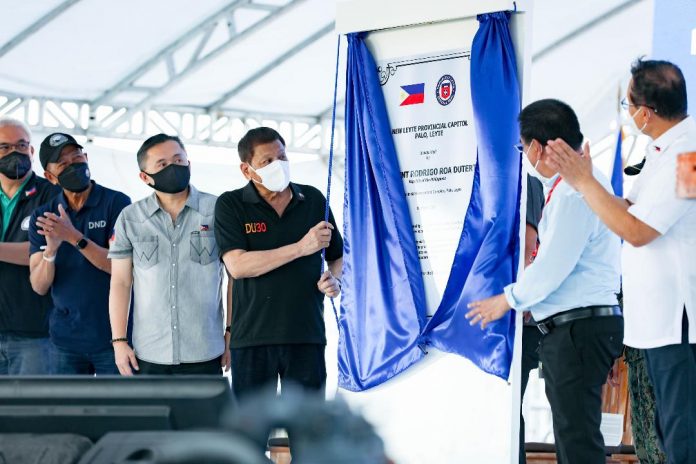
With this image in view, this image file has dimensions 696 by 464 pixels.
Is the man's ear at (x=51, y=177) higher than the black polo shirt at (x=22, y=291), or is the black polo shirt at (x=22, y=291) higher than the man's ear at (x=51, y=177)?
the man's ear at (x=51, y=177)

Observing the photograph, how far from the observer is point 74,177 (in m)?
4.14

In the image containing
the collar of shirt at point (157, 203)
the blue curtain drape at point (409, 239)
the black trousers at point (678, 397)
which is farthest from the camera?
the collar of shirt at point (157, 203)

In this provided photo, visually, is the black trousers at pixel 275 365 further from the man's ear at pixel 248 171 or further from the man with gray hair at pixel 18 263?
the man with gray hair at pixel 18 263

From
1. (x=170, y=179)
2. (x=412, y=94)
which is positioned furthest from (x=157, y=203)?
(x=412, y=94)

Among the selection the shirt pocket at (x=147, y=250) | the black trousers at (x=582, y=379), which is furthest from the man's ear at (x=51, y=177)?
the black trousers at (x=582, y=379)

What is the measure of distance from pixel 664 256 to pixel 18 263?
2.73 metres

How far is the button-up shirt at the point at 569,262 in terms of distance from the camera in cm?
305

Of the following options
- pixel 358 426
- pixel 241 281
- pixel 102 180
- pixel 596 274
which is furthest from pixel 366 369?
pixel 102 180

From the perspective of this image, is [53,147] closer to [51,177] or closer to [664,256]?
[51,177]

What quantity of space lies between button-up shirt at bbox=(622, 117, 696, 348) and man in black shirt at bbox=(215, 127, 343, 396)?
1206mm

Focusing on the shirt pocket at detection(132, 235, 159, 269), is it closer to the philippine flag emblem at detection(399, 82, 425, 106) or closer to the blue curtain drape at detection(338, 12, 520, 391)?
the blue curtain drape at detection(338, 12, 520, 391)

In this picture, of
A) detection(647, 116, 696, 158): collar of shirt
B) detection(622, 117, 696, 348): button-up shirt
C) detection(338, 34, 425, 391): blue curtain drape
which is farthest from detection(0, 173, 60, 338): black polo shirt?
detection(647, 116, 696, 158): collar of shirt

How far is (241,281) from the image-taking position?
3783 millimetres

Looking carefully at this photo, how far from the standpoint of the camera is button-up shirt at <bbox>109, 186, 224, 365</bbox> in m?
3.84
